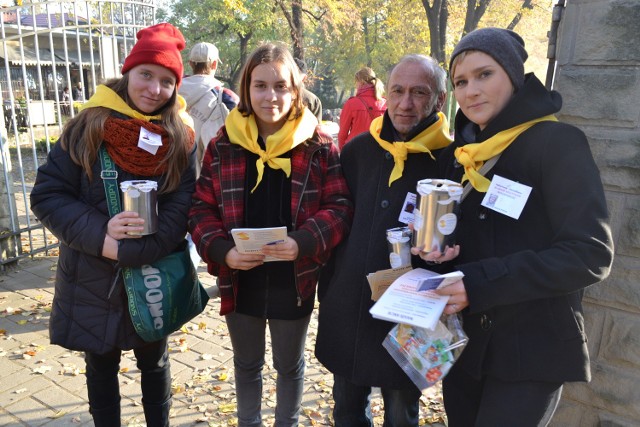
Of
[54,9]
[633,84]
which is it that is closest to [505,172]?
[633,84]

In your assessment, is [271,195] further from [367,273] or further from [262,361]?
[262,361]

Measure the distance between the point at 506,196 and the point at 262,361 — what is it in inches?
59.9

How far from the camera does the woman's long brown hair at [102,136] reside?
7.22 feet

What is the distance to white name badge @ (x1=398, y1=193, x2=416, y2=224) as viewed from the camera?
6.86 ft

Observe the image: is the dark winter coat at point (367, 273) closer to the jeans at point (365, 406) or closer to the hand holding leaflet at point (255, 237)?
the jeans at point (365, 406)

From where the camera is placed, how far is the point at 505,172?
176cm

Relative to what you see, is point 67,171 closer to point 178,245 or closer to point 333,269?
point 178,245

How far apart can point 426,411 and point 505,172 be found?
6.90ft

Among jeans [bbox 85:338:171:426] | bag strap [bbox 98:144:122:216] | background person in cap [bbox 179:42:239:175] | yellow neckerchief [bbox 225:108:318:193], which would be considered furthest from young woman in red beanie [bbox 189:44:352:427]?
background person in cap [bbox 179:42:239:175]

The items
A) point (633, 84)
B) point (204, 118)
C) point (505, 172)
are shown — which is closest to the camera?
point (505, 172)

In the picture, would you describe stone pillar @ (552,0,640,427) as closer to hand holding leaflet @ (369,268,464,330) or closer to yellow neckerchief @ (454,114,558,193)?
yellow neckerchief @ (454,114,558,193)

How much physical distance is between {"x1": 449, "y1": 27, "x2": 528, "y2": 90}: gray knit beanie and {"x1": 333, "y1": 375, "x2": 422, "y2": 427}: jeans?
1386 mm

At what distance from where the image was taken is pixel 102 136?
2209 millimetres

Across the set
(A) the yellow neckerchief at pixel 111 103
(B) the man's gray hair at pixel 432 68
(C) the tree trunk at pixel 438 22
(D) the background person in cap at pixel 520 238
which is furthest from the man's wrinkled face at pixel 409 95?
(C) the tree trunk at pixel 438 22
